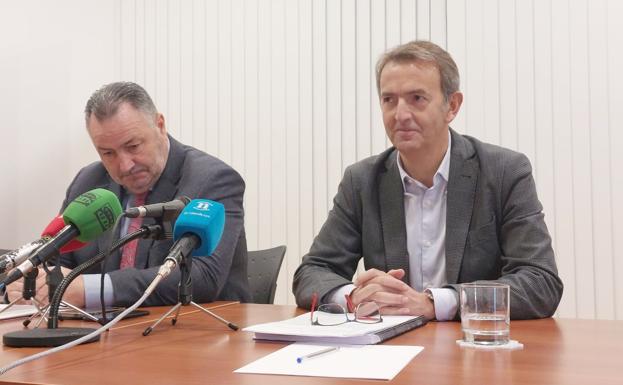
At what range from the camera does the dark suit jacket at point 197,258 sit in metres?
2.06

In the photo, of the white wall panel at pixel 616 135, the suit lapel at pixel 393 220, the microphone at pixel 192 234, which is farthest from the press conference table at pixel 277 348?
the white wall panel at pixel 616 135

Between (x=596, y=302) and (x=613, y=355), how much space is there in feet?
7.26

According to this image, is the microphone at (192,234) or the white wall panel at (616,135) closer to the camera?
the microphone at (192,234)

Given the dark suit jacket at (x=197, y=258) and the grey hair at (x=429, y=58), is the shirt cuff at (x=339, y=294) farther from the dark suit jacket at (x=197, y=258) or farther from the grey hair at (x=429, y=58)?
the grey hair at (x=429, y=58)

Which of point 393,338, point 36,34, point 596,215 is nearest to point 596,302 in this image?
point 596,215

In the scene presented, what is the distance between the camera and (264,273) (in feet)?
8.65

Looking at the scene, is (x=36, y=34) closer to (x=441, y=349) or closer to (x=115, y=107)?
(x=115, y=107)

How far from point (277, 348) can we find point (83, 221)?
0.48 metres

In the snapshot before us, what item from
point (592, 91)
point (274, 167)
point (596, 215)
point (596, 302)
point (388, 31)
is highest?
point (388, 31)

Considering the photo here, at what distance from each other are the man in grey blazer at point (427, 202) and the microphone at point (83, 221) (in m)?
0.70

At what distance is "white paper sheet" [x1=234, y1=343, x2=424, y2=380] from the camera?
40.9 inches

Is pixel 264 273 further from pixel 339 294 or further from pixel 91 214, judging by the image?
pixel 91 214

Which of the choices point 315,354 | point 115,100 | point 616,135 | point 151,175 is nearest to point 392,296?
point 315,354

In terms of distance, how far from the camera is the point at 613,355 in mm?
1182
